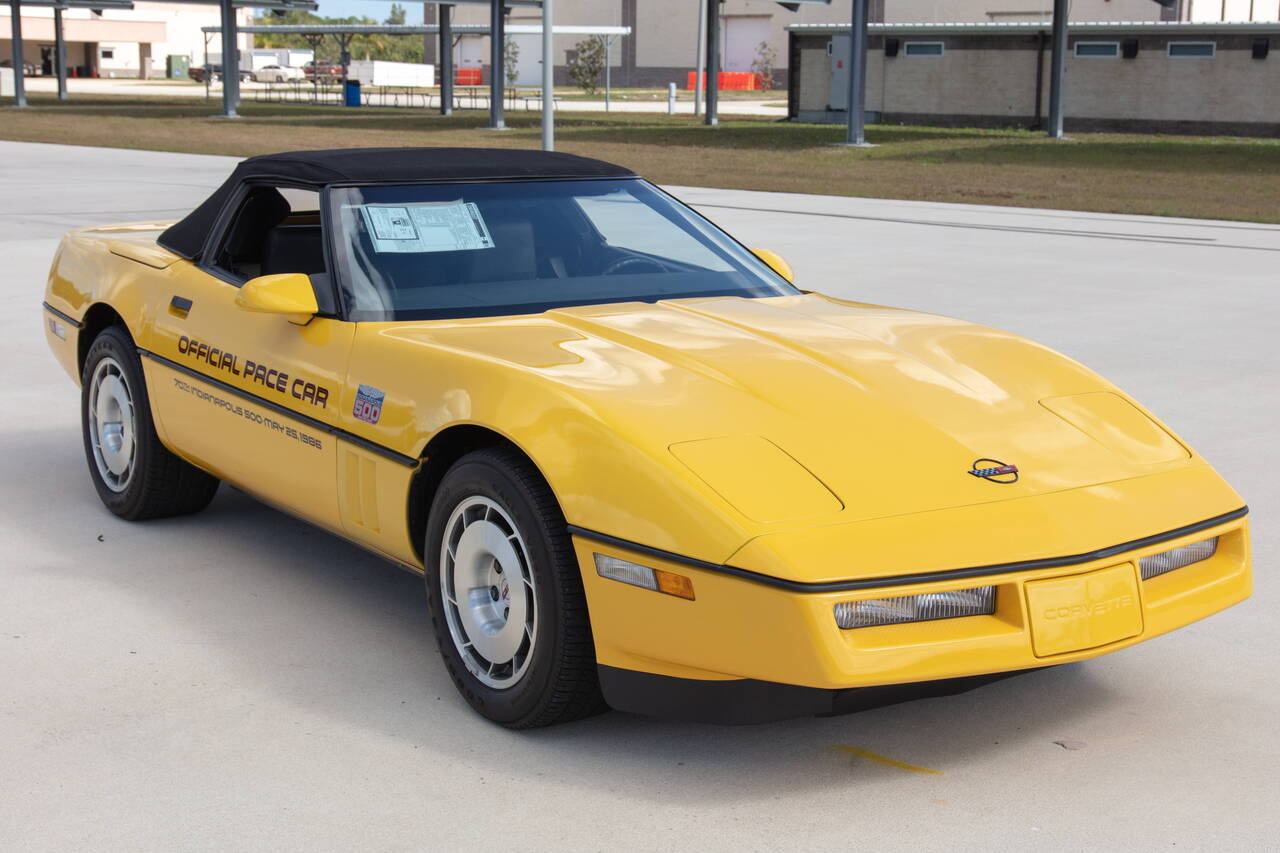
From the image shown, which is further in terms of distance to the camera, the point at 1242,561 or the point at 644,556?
the point at 1242,561

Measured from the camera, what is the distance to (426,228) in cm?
459

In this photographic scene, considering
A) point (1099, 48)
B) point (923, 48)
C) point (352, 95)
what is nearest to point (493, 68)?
point (923, 48)

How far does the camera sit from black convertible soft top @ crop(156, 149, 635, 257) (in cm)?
473

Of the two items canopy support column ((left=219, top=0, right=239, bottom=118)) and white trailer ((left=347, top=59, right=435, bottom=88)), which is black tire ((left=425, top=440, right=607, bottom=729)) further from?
white trailer ((left=347, top=59, right=435, bottom=88))

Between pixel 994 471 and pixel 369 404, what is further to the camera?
pixel 369 404

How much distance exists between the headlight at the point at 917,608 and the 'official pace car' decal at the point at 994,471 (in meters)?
0.33

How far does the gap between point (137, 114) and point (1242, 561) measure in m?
48.2

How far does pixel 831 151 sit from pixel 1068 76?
11984 millimetres

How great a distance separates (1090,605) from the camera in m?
3.34

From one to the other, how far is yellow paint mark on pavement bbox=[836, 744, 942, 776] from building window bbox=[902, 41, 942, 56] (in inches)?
1583

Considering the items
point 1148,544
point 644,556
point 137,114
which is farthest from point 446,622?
point 137,114

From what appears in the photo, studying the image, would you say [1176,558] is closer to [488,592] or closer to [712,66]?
[488,592]

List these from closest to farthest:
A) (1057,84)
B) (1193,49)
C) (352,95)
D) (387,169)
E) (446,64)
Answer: (387,169)
(1057,84)
(1193,49)
(446,64)
(352,95)

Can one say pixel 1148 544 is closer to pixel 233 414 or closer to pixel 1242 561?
pixel 1242 561
